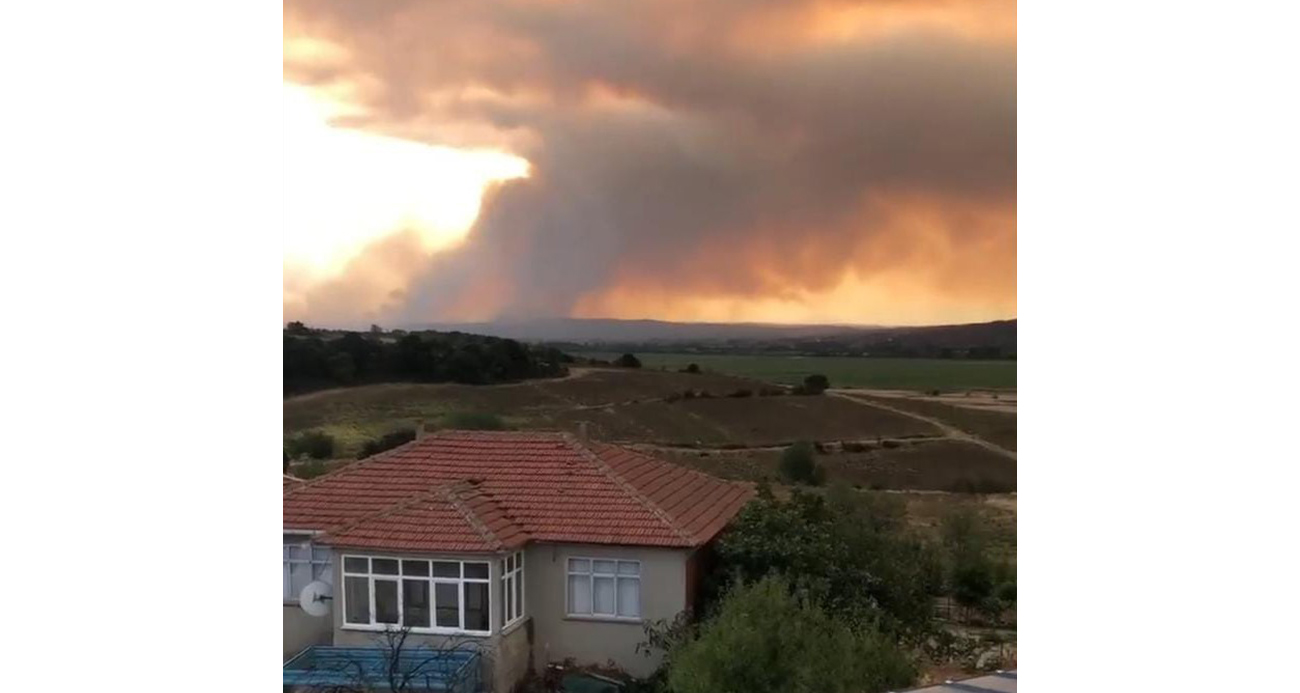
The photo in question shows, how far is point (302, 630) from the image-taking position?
736 centimetres

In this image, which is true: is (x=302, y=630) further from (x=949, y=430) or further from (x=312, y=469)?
(x=949, y=430)

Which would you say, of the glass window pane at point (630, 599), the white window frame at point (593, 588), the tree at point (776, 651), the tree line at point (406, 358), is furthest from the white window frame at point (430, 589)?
the tree at point (776, 651)

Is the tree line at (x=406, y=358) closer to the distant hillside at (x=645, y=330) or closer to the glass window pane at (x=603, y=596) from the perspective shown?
the distant hillside at (x=645, y=330)

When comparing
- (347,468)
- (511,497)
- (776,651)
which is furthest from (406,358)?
(776,651)

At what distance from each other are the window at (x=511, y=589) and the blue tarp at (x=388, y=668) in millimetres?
269

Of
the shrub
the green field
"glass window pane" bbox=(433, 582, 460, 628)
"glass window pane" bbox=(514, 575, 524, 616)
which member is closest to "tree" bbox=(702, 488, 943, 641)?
the green field

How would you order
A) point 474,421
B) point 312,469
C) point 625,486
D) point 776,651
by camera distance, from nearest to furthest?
point 776,651, point 625,486, point 474,421, point 312,469

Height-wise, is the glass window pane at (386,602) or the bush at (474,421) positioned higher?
the bush at (474,421)

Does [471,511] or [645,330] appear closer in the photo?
[645,330]

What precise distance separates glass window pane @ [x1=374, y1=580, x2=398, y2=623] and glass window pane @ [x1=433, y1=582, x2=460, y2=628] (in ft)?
0.70

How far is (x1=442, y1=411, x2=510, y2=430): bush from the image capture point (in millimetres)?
7266

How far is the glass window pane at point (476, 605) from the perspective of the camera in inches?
277

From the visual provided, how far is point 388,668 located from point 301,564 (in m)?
0.70
